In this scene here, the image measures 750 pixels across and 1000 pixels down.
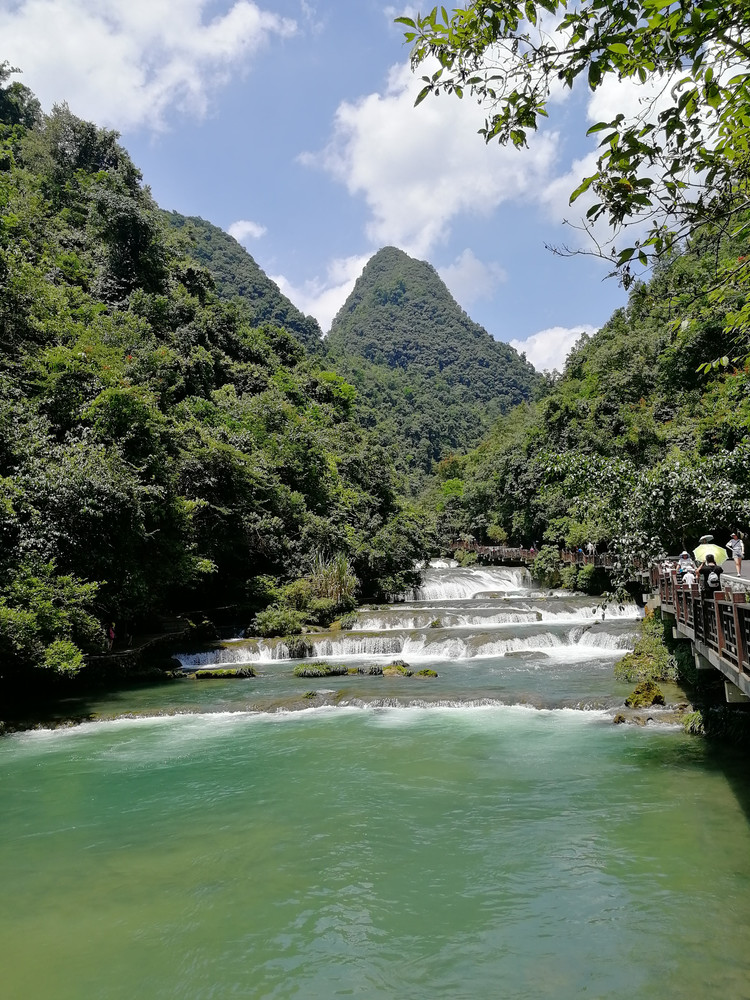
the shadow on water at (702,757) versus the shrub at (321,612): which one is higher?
the shrub at (321,612)

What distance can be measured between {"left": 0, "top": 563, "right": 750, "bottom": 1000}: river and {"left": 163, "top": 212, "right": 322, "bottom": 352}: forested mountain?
268 feet

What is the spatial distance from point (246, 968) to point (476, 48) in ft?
23.2

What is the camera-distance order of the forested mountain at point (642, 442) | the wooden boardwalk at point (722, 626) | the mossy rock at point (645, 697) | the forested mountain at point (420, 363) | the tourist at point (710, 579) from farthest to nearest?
the forested mountain at point (420, 363)
the mossy rock at point (645, 697)
the forested mountain at point (642, 442)
the tourist at point (710, 579)
the wooden boardwalk at point (722, 626)

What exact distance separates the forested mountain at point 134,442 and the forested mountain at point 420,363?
4203 centimetres

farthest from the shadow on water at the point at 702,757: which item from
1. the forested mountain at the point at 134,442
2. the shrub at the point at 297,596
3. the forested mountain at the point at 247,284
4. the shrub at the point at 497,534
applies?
the forested mountain at the point at 247,284

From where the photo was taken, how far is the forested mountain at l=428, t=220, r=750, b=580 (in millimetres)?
10642

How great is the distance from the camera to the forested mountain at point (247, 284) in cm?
9388

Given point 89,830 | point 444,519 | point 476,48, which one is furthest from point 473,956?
point 444,519

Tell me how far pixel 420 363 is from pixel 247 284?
185 feet

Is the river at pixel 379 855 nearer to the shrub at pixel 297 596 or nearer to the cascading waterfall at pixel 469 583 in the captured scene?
the shrub at pixel 297 596

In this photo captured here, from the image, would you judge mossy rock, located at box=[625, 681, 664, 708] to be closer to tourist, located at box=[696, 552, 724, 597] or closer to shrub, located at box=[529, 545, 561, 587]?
tourist, located at box=[696, 552, 724, 597]

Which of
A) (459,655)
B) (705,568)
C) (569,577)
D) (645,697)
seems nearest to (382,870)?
(705,568)

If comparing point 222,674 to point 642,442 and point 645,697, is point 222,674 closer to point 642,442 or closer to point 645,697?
point 645,697

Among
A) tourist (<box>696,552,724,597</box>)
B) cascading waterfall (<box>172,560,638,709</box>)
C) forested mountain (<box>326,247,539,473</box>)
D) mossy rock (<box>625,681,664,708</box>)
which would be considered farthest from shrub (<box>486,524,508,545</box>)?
tourist (<box>696,552,724,597</box>)
